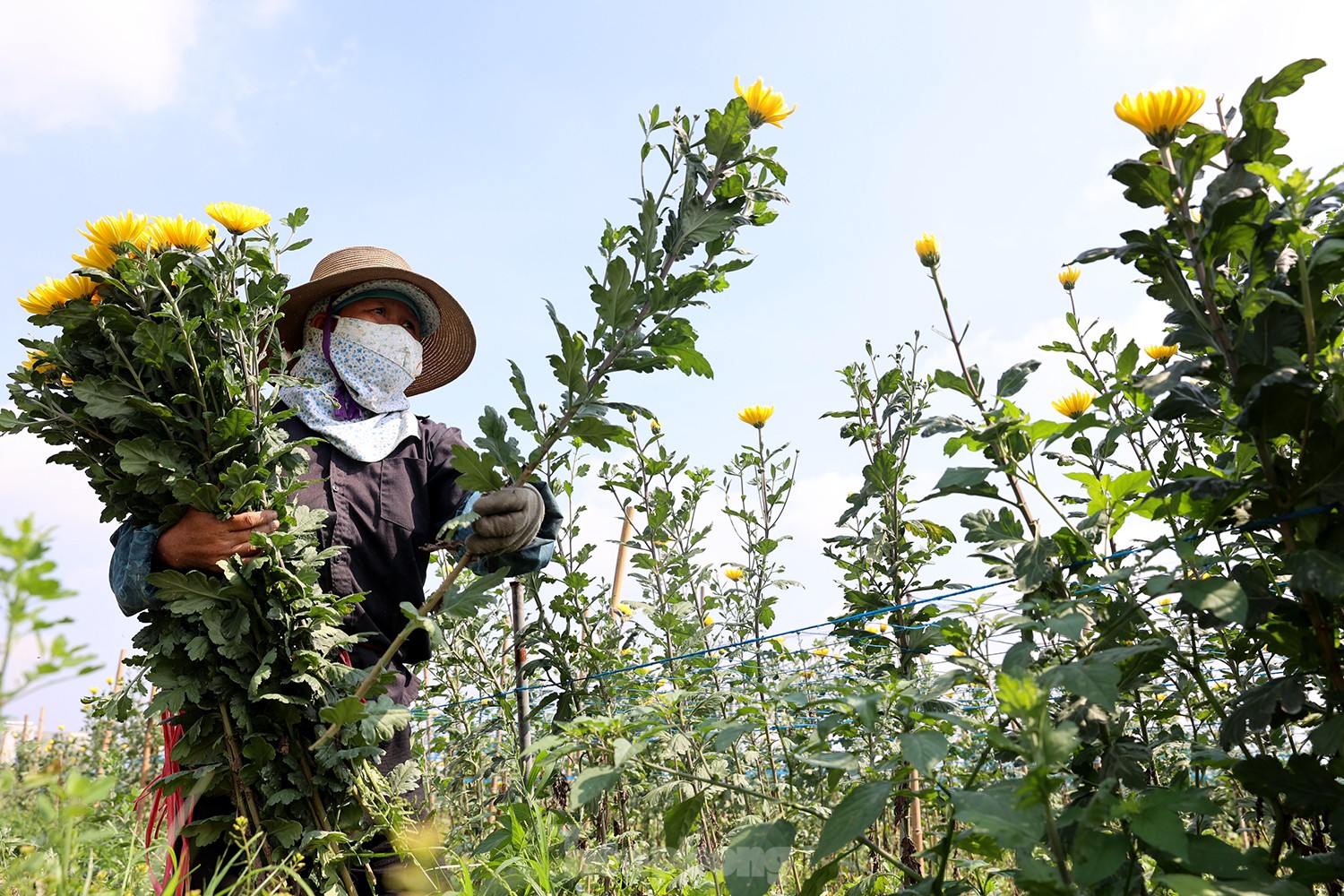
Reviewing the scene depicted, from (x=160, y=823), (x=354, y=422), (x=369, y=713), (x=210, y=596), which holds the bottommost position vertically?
(x=160, y=823)

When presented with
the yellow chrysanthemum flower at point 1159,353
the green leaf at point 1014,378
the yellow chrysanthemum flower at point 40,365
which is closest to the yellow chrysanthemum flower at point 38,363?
the yellow chrysanthemum flower at point 40,365

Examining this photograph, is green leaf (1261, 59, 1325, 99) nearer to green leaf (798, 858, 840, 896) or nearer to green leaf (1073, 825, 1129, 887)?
green leaf (1073, 825, 1129, 887)

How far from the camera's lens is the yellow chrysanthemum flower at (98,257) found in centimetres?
196

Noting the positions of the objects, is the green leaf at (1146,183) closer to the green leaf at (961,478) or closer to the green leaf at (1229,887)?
the green leaf at (961,478)

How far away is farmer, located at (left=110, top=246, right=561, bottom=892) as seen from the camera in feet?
6.49

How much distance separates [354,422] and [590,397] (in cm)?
123

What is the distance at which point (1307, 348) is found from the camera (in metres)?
1.13

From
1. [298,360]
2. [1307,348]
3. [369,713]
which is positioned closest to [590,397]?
[369,713]

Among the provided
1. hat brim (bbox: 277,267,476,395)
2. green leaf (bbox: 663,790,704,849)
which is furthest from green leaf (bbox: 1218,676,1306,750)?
hat brim (bbox: 277,267,476,395)

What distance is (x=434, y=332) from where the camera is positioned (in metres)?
3.38

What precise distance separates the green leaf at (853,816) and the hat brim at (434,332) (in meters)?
2.25

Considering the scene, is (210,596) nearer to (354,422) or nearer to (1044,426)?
(354,422)

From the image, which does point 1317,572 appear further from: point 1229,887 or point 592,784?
point 592,784

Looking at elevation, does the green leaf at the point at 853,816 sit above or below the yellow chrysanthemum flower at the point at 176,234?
below
